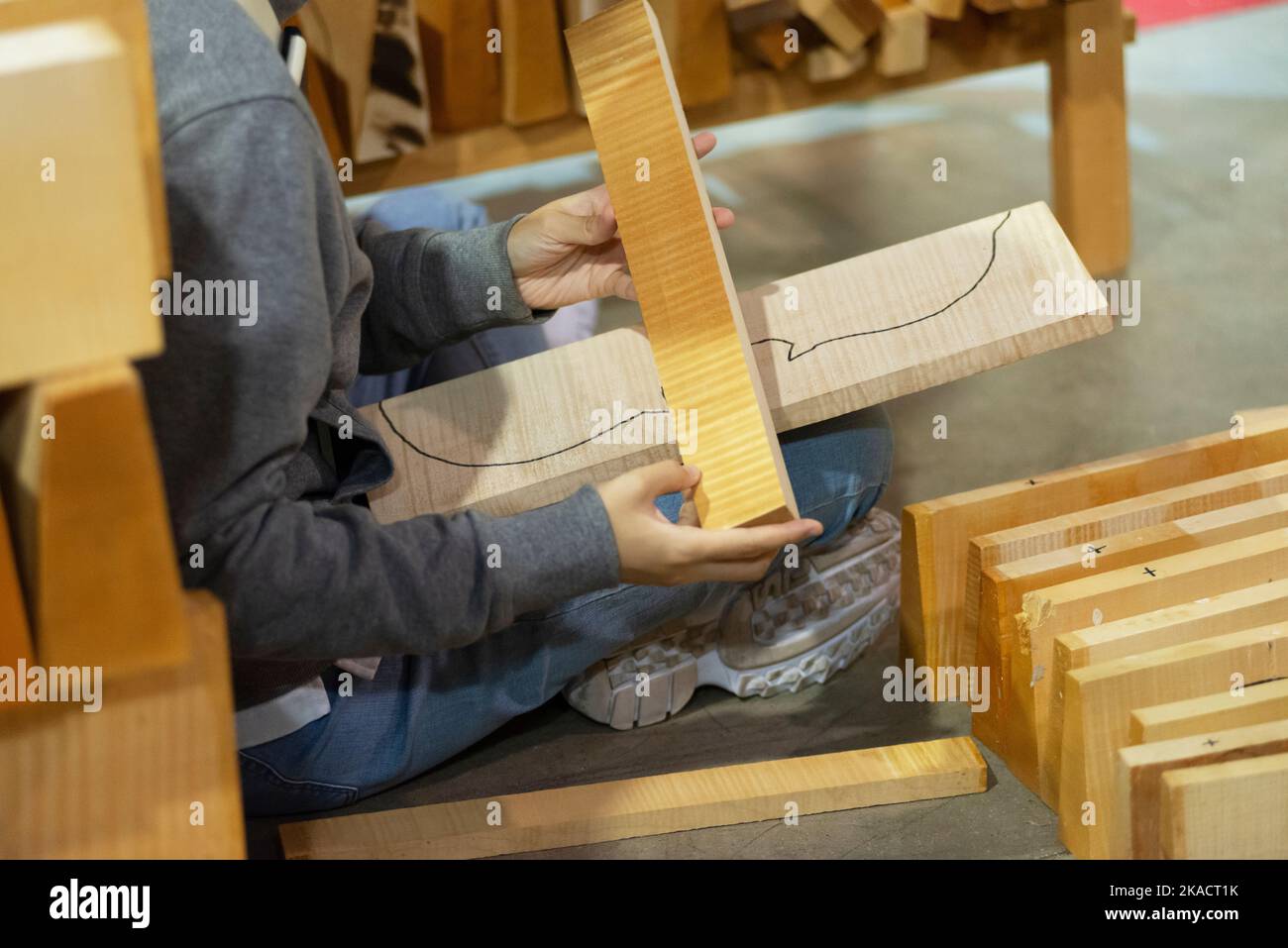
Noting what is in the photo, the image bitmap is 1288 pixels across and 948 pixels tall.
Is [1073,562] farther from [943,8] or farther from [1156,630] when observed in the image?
[943,8]

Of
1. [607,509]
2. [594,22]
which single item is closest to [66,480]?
[607,509]

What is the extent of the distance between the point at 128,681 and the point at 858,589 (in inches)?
29.2

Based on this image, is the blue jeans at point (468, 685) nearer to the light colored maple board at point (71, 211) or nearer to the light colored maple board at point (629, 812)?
the light colored maple board at point (629, 812)

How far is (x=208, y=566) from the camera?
33.3 inches

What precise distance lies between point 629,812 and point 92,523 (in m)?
0.60

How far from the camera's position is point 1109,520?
1.18 metres

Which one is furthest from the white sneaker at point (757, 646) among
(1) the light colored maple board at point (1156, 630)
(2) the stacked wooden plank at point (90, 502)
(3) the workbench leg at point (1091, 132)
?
(3) the workbench leg at point (1091, 132)

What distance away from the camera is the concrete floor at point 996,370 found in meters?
1.17

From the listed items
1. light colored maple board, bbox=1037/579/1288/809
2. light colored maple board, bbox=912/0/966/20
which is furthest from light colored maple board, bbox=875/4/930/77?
light colored maple board, bbox=1037/579/1288/809

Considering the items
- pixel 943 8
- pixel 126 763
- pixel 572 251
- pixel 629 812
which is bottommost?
pixel 629 812

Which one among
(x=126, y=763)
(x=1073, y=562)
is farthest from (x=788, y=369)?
(x=126, y=763)

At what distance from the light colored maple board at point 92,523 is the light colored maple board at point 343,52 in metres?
1.07
